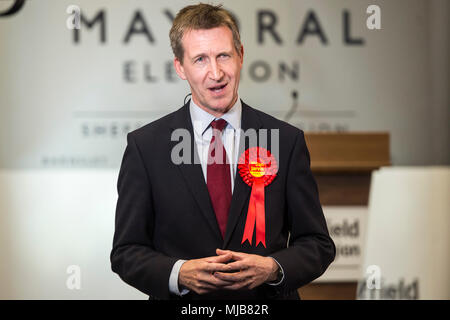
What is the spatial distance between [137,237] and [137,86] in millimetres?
2360

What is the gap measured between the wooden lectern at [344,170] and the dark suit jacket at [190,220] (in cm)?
137

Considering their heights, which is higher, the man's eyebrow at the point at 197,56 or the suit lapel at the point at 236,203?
the man's eyebrow at the point at 197,56

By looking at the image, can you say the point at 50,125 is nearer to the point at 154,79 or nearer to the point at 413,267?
the point at 154,79

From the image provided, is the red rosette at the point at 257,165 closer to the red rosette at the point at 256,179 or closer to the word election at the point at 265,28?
the red rosette at the point at 256,179

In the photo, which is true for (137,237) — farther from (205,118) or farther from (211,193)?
(205,118)

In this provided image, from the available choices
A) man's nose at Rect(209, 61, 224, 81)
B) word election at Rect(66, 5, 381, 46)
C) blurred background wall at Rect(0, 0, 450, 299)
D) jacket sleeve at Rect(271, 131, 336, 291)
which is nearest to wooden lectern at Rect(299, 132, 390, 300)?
blurred background wall at Rect(0, 0, 450, 299)

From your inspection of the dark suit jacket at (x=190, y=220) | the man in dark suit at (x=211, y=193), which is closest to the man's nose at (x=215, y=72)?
the man in dark suit at (x=211, y=193)

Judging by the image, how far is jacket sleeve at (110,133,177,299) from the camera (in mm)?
1331

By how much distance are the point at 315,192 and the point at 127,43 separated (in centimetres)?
238

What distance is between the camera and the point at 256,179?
1401mm

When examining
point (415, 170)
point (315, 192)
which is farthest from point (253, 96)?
point (315, 192)

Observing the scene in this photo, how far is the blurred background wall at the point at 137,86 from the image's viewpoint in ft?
10.5

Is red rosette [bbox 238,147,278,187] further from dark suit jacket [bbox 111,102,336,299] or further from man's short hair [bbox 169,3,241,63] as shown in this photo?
man's short hair [bbox 169,3,241,63]

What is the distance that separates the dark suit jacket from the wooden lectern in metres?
1.37
